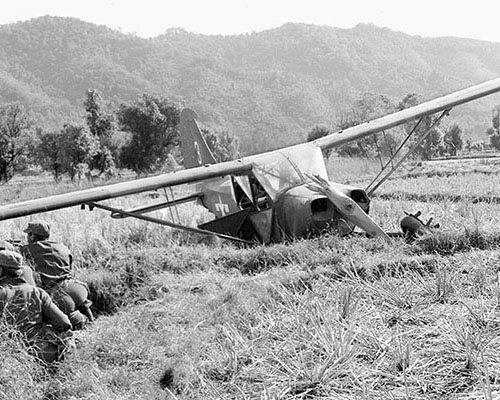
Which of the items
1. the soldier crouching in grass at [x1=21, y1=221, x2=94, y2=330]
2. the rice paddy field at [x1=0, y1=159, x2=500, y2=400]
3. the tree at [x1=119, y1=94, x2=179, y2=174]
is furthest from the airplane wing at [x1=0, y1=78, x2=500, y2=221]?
the tree at [x1=119, y1=94, x2=179, y2=174]

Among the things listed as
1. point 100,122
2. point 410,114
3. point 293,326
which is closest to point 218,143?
point 100,122

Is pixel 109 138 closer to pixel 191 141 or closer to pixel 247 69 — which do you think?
pixel 191 141

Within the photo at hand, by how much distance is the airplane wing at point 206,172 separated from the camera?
8586mm

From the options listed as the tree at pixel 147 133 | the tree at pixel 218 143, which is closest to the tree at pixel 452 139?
the tree at pixel 218 143

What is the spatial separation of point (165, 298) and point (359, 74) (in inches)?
6080

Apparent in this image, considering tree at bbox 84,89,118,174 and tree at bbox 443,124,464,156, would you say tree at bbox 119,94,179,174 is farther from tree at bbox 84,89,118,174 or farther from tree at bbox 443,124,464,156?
tree at bbox 443,124,464,156

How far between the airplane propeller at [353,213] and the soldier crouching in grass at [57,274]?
12.9 ft

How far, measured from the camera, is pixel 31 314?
5.64m

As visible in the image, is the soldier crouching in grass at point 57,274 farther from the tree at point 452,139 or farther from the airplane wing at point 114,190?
the tree at point 452,139

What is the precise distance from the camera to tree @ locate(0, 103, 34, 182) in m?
49.7

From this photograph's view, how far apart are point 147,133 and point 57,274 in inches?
1891

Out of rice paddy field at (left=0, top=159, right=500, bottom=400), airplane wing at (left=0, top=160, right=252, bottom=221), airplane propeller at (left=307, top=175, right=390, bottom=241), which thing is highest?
airplane wing at (left=0, top=160, right=252, bottom=221)

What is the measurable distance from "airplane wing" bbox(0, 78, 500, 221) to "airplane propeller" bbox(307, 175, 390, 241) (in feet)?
6.90

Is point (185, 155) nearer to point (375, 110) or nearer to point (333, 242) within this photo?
point (333, 242)
